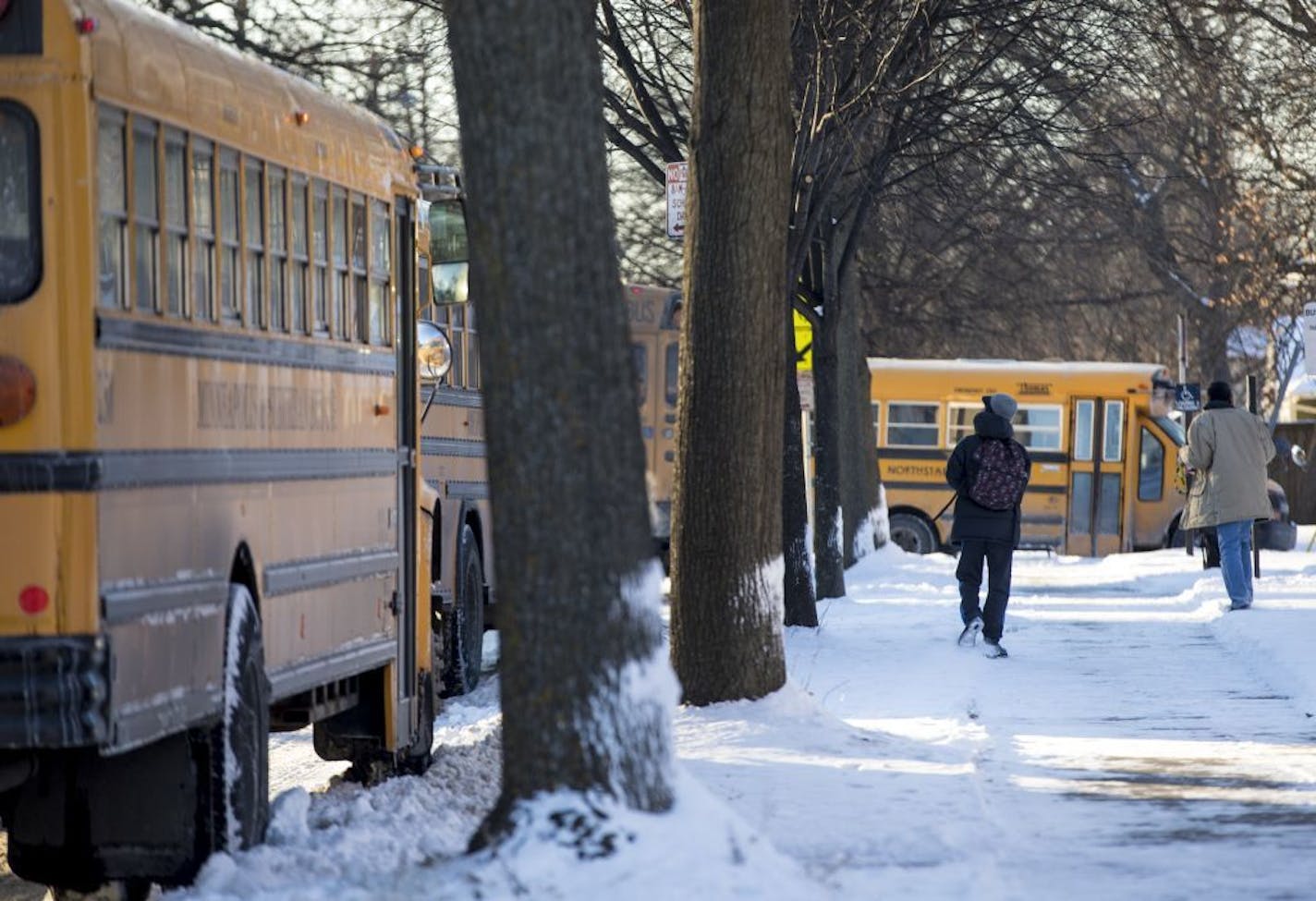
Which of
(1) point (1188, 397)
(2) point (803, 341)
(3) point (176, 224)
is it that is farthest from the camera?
(1) point (1188, 397)

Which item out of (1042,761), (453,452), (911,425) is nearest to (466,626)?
(453,452)

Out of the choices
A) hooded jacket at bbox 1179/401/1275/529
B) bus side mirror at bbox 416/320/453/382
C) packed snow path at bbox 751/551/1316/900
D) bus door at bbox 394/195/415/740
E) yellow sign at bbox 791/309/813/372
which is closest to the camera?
packed snow path at bbox 751/551/1316/900

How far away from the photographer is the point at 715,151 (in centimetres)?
1242

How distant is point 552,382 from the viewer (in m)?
6.85

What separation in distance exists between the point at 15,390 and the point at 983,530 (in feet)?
36.0

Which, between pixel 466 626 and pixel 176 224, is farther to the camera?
pixel 466 626

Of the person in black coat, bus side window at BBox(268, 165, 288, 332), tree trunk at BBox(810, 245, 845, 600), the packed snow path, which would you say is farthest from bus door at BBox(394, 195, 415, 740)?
tree trunk at BBox(810, 245, 845, 600)

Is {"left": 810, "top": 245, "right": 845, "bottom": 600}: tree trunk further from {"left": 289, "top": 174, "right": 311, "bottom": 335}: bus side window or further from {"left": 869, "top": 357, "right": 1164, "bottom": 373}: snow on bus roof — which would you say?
{"left": 289, "top": 174, "right": 311, "bottom": 335}: bus side window

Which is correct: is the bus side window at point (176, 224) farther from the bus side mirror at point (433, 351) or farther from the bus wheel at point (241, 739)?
the bus side mirror at point (433, 351)

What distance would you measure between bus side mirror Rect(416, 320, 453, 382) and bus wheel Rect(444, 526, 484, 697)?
198 cm

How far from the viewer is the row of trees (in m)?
6.88

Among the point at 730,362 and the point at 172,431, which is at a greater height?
the point at 730,362

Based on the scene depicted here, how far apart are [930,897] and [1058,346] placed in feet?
158

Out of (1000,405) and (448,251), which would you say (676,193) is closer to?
(1000,405)
